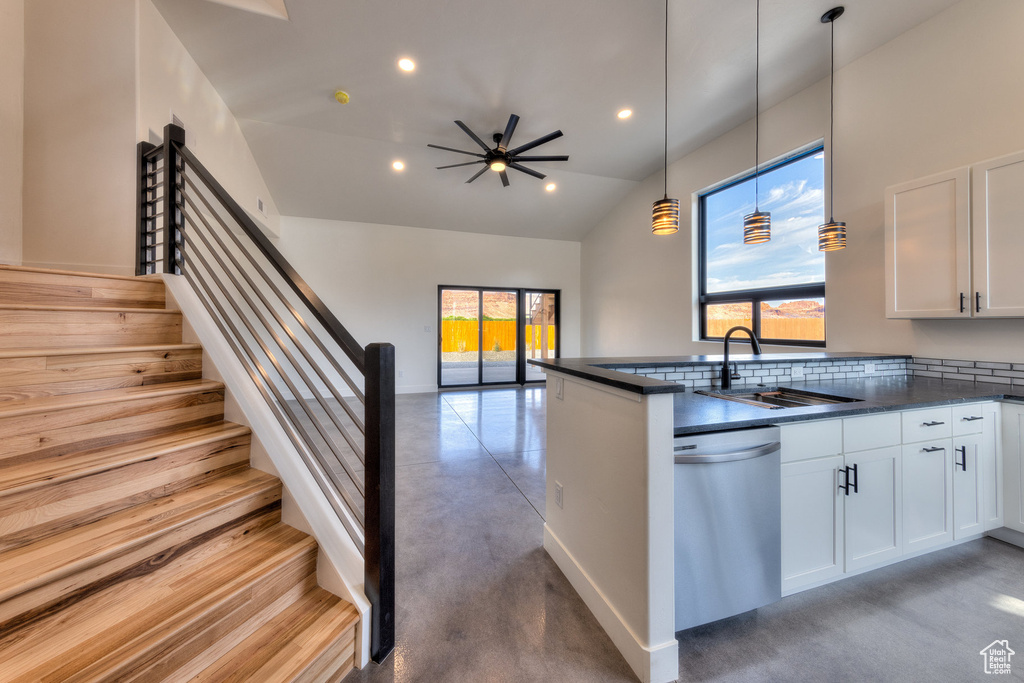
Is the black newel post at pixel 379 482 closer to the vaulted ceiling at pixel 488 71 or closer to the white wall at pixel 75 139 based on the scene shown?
the white wall at pixel 75 139

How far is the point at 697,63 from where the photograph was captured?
11.2 ft

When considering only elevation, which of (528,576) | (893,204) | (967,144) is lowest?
(528,576)

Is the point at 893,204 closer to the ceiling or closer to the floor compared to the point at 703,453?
closer to the ceiling

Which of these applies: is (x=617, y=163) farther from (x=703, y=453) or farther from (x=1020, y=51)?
(x=703, y=453)

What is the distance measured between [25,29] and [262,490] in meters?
3.98

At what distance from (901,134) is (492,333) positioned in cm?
605

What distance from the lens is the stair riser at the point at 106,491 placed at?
104cm

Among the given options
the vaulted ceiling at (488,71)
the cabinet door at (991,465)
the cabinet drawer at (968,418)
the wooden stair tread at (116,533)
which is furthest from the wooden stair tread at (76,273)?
the cabinet door at (991,465)

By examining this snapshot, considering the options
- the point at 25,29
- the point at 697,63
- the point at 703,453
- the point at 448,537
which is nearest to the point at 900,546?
the point at 703,453

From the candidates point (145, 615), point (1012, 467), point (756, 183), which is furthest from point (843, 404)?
point (756, 183)

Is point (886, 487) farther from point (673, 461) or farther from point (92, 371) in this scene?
point (92, 371)

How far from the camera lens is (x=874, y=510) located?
1748 millimetres

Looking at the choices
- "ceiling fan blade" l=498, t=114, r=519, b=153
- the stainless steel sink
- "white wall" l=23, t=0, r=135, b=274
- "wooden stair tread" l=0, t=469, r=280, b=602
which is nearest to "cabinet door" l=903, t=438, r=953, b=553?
the stainless steel sink

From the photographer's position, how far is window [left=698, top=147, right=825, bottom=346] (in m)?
3.75
